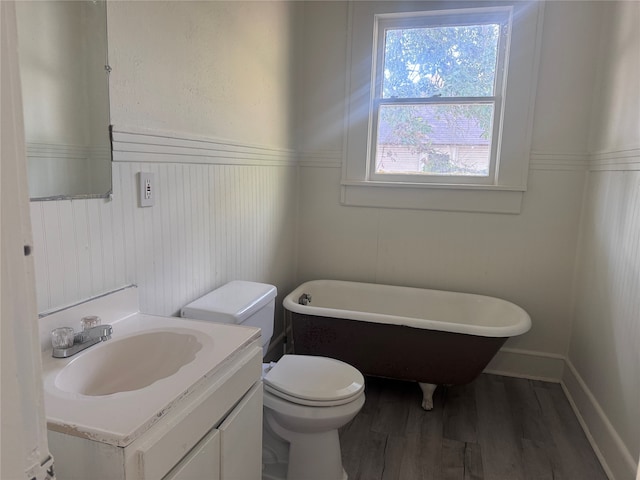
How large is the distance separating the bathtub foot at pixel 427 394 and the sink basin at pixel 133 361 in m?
1.51

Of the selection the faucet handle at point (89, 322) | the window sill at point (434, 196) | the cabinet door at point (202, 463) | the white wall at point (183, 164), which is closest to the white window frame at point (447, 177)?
the window sill at point (434, 196)

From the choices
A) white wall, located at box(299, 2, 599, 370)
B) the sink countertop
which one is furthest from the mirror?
white wall, located at box(299, 2, 599, 370)

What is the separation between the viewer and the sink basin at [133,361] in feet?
3.60

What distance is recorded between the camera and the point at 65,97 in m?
1.19

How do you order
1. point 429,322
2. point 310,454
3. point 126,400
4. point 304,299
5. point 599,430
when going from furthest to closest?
point 304,299 < point 429,322 < point 599,430 < point 310,454 < point 126,400

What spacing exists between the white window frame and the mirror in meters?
1.77

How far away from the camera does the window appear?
2.60m

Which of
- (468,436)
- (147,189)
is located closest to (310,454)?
(468,436)

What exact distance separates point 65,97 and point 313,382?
4.14 feet

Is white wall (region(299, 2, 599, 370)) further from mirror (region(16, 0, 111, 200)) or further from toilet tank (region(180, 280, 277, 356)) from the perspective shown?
mirror (region(16, 0, 111, 200))

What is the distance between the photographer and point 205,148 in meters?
1.77

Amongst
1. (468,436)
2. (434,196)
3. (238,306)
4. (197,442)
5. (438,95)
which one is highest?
(438,95)

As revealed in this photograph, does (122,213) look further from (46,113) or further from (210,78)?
(210,78)

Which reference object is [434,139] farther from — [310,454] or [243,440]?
[243,440]
